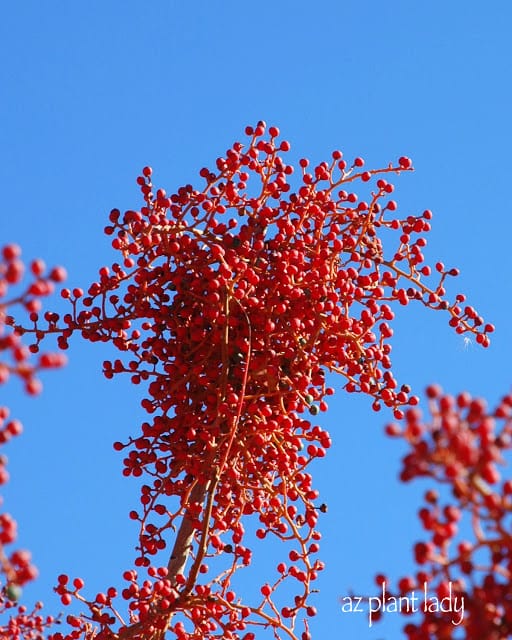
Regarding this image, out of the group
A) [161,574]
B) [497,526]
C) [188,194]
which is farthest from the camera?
[188,194]

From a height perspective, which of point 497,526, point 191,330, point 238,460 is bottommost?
point 497,526

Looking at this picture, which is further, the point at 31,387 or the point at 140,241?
the point at 140,241

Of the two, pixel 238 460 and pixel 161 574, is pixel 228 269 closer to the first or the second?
pixel 238 460

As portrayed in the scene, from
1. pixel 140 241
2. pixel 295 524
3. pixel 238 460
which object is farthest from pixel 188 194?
pixel 295 524

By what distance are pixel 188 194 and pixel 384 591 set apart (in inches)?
94.7

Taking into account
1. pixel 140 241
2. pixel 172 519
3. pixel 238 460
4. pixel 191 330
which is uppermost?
pixel 140 241

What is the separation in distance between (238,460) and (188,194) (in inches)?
48.2

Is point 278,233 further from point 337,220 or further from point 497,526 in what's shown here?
point 497,526

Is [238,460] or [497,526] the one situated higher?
[238,460]

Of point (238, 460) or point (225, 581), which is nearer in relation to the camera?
point (225, 581)

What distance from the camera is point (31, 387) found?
2.24 meters

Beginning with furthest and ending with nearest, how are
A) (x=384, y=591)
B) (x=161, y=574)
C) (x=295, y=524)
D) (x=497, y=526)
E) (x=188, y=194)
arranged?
(x=188, y=194)
(x=295, y=524)
(x=161, y=574)
(x=384, y=591)
(x=497, y=526)

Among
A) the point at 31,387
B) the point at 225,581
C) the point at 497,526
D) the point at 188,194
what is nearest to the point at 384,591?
the point at 497,526

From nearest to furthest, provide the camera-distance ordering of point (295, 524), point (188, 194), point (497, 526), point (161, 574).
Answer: point (497, 526), point (161, 574), point (295, 524), point (188, 194)
